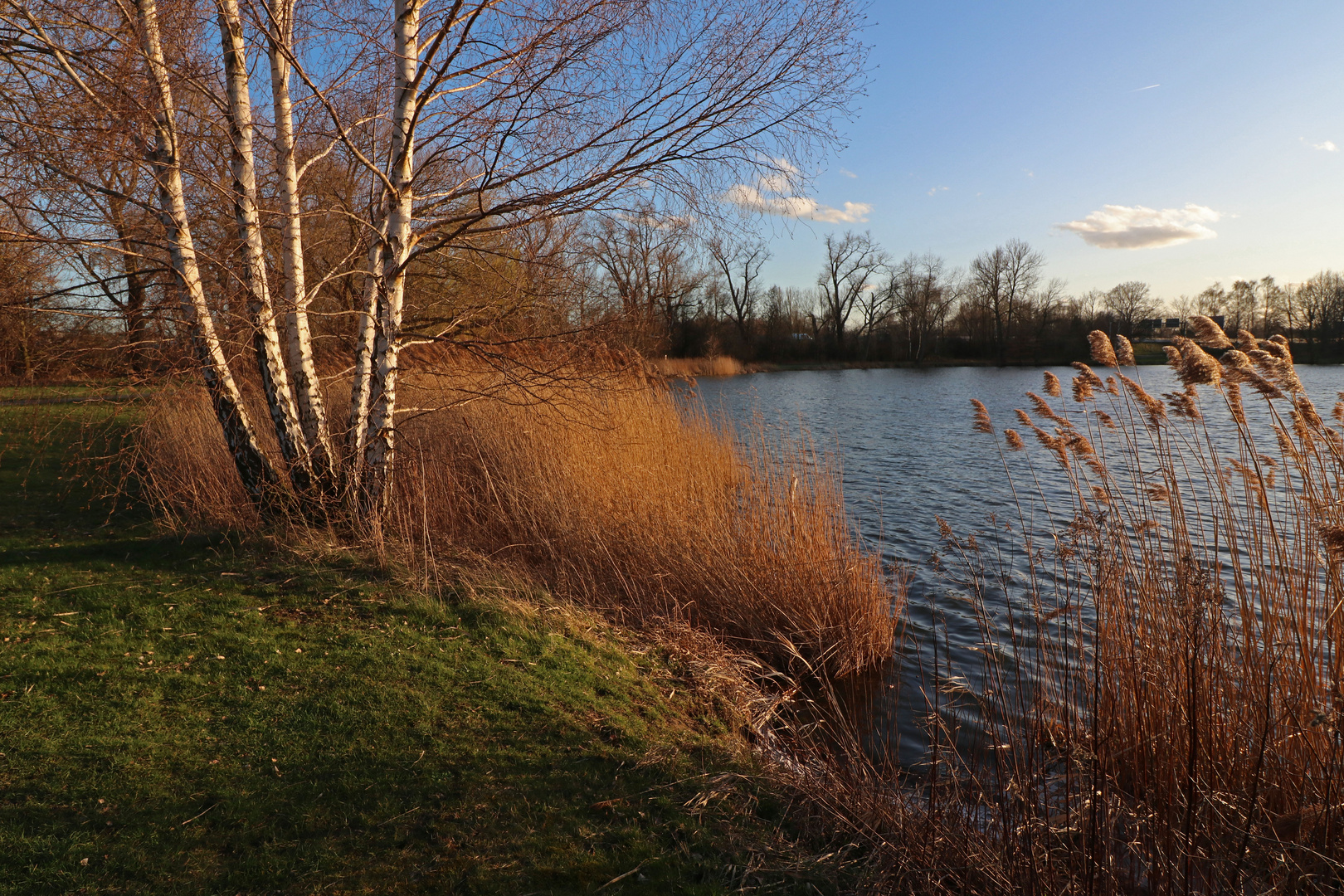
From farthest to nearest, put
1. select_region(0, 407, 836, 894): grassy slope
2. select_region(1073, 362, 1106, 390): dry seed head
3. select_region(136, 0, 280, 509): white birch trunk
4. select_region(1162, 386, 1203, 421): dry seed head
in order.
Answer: select_region(136, 0, 280, 509): white birch trunk → select_region(1073, 362, 1106, 390): dry seed head → select_region(1162, 386, 1203, 421): dry seed head → select_region(0, 407, 836, 894): grassy slope

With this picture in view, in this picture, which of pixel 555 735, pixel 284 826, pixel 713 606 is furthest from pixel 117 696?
pixel 713 606

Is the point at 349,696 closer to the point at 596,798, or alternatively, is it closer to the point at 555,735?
the point at 555,735

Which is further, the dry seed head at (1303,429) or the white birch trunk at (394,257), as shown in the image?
the white birch trunk at (394,257)

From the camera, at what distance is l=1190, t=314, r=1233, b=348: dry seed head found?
3.35 m

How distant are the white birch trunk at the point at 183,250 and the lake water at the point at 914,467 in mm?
4832

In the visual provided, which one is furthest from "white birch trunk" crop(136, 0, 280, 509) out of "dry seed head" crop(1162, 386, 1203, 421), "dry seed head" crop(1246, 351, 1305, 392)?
"dry seed head" crop(1246, 351, 1305, 392)

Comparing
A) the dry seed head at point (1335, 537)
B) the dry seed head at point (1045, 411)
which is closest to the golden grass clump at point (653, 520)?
the dry seed head at point (1045, 411)

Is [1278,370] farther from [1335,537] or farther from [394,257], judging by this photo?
[394,257]

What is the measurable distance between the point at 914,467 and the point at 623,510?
27.5 feet

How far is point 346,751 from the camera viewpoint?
304 centimetres

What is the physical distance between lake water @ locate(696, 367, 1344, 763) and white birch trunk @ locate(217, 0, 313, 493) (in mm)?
4571

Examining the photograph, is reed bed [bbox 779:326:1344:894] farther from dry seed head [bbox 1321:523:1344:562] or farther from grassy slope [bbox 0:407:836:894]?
grassy slope [bbox 0:407:836:894]

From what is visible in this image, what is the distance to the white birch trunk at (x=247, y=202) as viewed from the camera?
5031mm

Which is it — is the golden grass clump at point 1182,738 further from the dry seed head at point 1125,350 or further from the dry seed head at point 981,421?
the dry seed head at point 981,421
